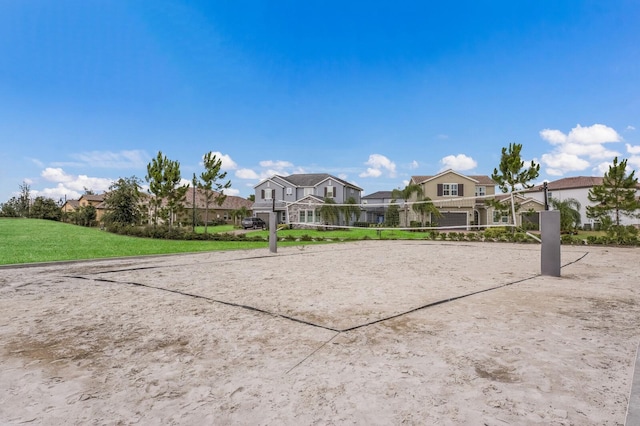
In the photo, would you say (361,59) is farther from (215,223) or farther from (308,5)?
(215,223)

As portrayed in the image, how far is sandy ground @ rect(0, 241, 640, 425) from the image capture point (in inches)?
87.3

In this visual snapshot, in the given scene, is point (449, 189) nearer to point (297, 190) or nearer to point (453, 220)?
point (453, 220)

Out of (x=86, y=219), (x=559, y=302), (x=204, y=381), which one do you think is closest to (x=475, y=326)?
(x=559, y=302)

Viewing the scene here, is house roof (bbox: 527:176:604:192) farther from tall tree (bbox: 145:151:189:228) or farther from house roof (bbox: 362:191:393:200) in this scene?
tall tree (bbox: 145:151:189:228)

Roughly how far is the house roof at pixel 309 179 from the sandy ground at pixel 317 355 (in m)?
38.6

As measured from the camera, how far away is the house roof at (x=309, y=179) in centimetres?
4450

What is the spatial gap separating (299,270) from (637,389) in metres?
6.75

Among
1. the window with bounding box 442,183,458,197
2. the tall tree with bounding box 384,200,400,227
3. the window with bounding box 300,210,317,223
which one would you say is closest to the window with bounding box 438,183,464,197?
the window with bounding box 442,183,458,197

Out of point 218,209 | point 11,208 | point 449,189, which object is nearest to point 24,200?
point 11,208

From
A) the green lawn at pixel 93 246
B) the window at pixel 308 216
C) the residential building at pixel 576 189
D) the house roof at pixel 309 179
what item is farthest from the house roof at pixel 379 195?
the green lawn at pixel 93 246

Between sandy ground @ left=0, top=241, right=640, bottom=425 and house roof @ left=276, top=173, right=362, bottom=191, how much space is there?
38.6 m

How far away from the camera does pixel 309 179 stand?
45.8m

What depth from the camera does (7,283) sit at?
22.5 ft

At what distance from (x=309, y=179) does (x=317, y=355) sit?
141 ft
